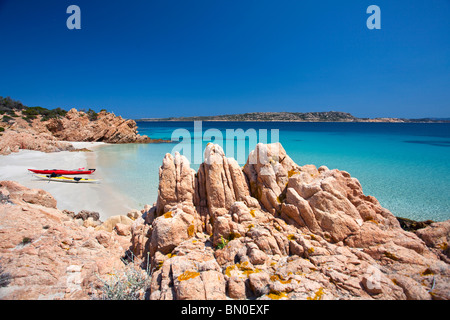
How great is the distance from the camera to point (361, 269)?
4.75 meters

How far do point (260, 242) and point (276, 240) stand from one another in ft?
1.71

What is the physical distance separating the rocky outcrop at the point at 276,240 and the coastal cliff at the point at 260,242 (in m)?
0.03

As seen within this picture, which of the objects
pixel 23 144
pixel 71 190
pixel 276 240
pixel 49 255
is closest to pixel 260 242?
pixel 276 240

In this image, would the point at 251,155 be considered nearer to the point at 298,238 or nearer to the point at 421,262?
the point at 298,238

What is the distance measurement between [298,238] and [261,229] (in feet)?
3.51

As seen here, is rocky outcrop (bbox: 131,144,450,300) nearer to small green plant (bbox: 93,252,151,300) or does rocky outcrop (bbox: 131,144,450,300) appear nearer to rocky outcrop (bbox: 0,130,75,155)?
small green plant (bbox: 93,252,151,300)

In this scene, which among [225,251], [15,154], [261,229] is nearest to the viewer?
[225,251]

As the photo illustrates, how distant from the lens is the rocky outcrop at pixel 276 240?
A: 437 cm

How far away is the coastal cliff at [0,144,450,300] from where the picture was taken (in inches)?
173

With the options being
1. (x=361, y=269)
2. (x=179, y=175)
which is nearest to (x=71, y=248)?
(x=179, y=175)

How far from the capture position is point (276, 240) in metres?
5.80

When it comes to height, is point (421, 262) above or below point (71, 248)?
above

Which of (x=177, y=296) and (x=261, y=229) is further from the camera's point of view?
(x=261, y=229)

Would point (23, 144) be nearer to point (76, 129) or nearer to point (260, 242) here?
point (76, 129)
